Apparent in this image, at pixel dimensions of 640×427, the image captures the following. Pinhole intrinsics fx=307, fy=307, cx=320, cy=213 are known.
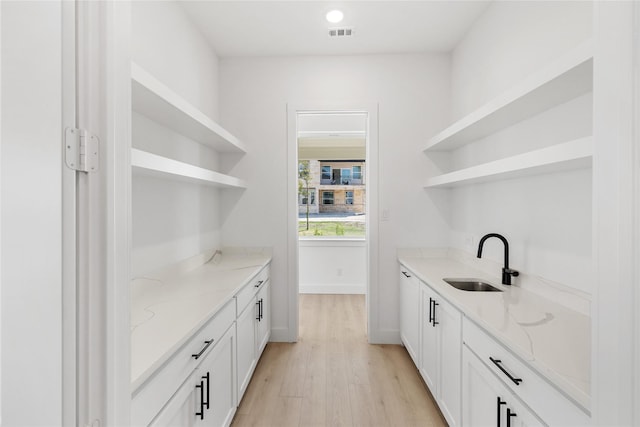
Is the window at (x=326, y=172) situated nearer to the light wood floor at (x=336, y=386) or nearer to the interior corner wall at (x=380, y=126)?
the interior corner wall at (x=380, y=126)

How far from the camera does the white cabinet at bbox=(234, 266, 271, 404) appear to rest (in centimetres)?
192

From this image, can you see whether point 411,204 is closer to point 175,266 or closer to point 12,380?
point 175,266

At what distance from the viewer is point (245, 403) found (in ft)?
6.64

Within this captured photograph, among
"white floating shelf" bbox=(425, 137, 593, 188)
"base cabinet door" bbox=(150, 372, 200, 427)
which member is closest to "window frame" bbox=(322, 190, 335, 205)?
"white floating shelf" bbox=(425, 137, 593, 188)

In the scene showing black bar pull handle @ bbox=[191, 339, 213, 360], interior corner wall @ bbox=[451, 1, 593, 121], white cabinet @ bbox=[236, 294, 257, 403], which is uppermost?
interior corner wall @ bbox=[451, 1, 593, 121]

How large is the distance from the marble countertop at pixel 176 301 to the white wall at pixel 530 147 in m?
1.62

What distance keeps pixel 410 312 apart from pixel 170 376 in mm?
1932

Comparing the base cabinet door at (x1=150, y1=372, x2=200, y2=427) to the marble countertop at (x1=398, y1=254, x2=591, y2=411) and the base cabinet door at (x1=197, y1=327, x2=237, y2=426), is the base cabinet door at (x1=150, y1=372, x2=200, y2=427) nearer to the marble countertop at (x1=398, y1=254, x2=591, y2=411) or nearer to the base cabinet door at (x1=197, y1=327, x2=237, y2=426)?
the base cabinet door at (x1=197, y1=327, x2=237, y2=426)

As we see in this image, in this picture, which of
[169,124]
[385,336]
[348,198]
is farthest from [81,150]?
[348,198]

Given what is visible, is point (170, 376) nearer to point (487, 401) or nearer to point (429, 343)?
point (487, 401)

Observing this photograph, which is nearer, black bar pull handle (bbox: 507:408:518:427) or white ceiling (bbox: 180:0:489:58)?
black bar pull handle (bbox: 507:408:518:427)

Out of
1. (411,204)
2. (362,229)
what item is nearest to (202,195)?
(411,204)

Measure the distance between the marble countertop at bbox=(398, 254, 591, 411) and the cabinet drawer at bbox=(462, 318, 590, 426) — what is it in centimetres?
4

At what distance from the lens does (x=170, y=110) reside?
65.6 inches
